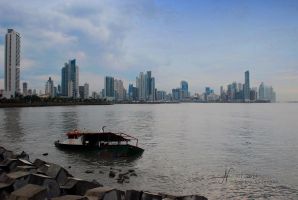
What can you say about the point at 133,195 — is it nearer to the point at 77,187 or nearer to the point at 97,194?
the point at 97,194

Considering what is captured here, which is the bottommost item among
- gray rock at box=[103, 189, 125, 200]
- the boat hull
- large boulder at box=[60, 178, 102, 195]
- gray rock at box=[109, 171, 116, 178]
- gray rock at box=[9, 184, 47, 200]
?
gray rock at box=[109, 171, 116, 178]

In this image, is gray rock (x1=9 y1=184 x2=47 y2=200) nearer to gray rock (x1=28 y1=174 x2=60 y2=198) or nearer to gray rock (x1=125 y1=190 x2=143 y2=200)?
gray rock (x1=28 y1=174 x2=60 y2=198)

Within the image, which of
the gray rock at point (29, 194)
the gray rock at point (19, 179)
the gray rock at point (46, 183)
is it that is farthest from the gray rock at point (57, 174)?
the gray rock at point (29, 194)


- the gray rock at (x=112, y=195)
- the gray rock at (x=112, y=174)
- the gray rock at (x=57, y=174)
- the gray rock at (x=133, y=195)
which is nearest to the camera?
the gray rock at (x=112, y=195)

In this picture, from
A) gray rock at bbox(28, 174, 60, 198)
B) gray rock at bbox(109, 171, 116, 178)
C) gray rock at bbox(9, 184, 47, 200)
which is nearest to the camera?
gray rock at bbox(9, 184, 47, 200)

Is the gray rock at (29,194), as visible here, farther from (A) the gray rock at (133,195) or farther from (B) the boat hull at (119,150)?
(B) the boat hull at (119,150)

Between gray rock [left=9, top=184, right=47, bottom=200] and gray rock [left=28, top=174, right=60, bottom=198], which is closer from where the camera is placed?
gray rock [left=9, top=184, right=47, bottom=200]

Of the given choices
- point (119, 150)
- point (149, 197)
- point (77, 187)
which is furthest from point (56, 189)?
point (119, 150)

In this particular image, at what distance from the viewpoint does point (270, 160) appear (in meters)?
37.9

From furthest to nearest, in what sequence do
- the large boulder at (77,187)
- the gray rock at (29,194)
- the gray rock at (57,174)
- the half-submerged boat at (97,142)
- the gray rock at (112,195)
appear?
the half-submerged boat at (97,142), the gray rock at (57,174), the large boulder at (77,187), the gray rock at (112,195), the gray rock at (29,194)

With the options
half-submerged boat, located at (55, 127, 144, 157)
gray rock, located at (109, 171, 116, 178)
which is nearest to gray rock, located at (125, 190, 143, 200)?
gray rock, located at (109, 171, 116, 178)

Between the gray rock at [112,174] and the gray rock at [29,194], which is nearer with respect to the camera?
the gray rock at [29,194]

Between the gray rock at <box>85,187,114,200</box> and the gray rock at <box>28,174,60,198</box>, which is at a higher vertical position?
the gray rock at <box>85,187,114,200</box>

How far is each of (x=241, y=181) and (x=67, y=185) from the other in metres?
14.1
